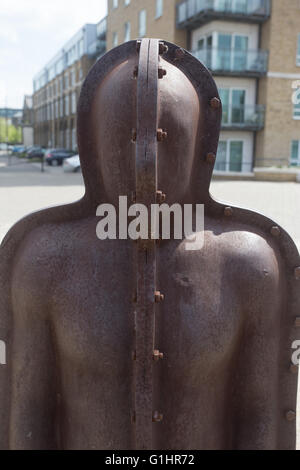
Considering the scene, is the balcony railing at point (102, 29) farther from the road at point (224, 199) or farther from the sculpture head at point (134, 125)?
the sculpture head at point (134, 125)

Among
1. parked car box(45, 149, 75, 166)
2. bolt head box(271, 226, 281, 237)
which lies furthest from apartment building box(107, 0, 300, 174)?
bolt head box(271, 226, 281, 237)

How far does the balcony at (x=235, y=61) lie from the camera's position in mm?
23609

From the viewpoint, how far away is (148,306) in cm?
125

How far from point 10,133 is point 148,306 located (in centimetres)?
9178

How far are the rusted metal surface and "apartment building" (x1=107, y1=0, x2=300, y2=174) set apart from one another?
23077 mm

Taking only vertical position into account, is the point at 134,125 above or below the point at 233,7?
below

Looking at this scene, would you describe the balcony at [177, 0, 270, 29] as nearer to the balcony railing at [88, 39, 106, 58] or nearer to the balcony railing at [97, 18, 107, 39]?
the balcony railing at [97, 18, 107, 39]

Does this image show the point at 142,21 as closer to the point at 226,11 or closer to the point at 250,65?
the point at 226,11

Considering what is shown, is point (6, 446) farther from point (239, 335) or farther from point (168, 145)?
point (168, 145)

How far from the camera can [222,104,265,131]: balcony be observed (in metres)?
24.5

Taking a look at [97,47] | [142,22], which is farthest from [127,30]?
[97,47]

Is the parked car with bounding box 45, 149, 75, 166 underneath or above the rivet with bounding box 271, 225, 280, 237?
above

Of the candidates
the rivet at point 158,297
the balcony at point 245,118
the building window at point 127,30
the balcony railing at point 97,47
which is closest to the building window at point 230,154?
the balcony at point 245,118

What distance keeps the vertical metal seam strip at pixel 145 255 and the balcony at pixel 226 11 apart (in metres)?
23.9
